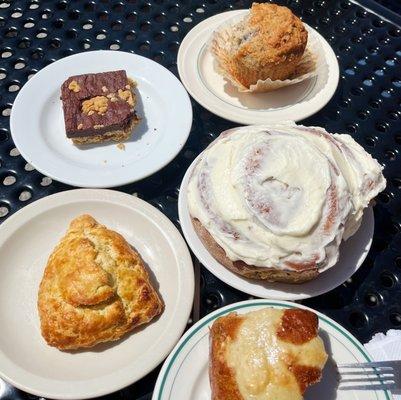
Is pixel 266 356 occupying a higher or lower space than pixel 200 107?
higher

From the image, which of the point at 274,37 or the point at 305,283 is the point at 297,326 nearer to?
the point at 305,283

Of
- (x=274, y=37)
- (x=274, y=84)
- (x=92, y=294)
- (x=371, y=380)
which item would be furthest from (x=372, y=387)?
(x=274, y=37)

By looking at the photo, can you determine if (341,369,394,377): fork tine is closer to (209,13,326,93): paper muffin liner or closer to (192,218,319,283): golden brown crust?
(192,218,319,283): golden brown crust

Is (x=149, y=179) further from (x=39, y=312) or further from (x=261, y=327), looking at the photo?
(x=261, y=327)

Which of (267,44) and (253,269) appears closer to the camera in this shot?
(253,269)

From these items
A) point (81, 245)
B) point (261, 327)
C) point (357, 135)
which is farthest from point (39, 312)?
point (357, 135)

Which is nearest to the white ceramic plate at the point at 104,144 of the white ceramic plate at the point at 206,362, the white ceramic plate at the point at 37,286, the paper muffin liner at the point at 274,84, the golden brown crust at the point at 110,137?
the golden brown crust at the point at 110,137

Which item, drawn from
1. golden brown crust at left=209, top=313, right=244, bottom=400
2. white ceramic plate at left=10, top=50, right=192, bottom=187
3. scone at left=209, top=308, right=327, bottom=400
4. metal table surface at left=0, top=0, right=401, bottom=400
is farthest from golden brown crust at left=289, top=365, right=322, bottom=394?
white ceramic plate at left=10, top=50, right=192, bottom=187
